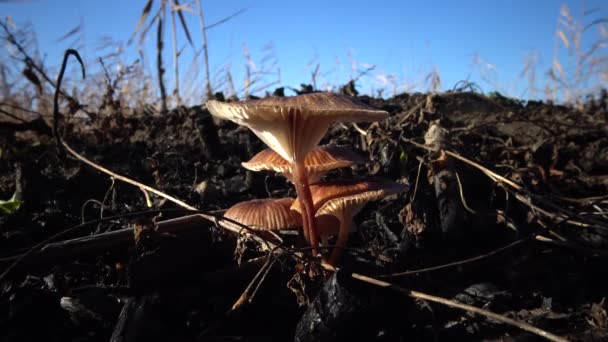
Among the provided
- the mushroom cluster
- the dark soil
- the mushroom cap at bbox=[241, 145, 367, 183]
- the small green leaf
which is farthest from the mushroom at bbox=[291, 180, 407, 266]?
the small green leaf

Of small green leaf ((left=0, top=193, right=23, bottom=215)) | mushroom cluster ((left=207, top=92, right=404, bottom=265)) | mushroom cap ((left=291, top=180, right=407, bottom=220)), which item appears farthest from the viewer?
small green leaf ((left=0, top=193, right=23, bottom=215))

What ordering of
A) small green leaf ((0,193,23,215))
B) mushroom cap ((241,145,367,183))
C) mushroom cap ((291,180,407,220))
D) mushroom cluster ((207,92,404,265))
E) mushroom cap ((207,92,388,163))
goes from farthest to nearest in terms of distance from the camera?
small green leaf ((0,193,23,215)) → mushroom cap ((241,145,367,183)) → mushroom cap ((291,180,407,220)) → mushroom cluster ((207,92,404,265)) → mushroom cap ((207,92,388,163))

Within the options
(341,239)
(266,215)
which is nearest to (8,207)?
(266,215)

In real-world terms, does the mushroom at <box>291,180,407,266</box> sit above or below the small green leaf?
below

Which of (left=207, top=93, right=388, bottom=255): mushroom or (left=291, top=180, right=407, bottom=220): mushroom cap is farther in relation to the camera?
(left=291, top=180, right=407, bottom=220): mushroom cap

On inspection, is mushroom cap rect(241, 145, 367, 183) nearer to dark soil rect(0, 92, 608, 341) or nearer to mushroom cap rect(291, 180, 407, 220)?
mushroom cap rect(291, 180, 407, 220)

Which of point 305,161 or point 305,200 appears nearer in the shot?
point 305,200

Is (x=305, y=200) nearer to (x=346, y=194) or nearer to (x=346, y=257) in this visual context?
(x=346, y=194)
